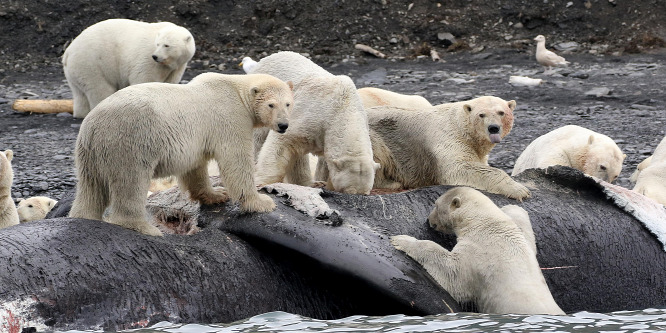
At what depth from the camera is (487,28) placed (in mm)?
20672

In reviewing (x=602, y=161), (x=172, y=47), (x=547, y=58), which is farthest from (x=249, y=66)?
(x=547, y=58)

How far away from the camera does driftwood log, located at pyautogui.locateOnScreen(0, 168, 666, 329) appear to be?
542 cm

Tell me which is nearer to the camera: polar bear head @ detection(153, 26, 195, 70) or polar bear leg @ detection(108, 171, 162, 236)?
polar bear leg @ detection(108, 171, 162, 236)

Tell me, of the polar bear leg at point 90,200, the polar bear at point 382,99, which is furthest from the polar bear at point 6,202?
the polar bear leg at point 90,200

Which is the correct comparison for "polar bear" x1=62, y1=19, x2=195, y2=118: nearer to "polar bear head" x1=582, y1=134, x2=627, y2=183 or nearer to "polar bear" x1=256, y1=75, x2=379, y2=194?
"polar bear head" x1=582, y1=134, x2=627, y2=183

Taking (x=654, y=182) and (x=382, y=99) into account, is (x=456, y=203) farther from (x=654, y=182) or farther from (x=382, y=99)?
(x=654, y=182)

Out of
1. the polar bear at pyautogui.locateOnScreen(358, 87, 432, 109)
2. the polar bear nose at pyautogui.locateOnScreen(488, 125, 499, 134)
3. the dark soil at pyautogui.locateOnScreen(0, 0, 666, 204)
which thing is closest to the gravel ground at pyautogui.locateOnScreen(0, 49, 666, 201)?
the dark soil at pyautogui.locateOnScreen(0, 0, 666, 204)

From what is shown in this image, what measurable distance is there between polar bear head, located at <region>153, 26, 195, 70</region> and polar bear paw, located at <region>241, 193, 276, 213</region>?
9.65 metres

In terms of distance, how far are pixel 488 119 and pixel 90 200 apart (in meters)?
3.01

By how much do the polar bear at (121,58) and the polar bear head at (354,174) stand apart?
8.79 m

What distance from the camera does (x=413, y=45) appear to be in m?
20.2

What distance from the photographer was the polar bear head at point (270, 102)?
6336mm

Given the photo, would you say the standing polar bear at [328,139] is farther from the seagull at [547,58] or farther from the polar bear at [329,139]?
the seagull at [547,58]

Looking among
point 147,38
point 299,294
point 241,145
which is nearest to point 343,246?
point 299,294
